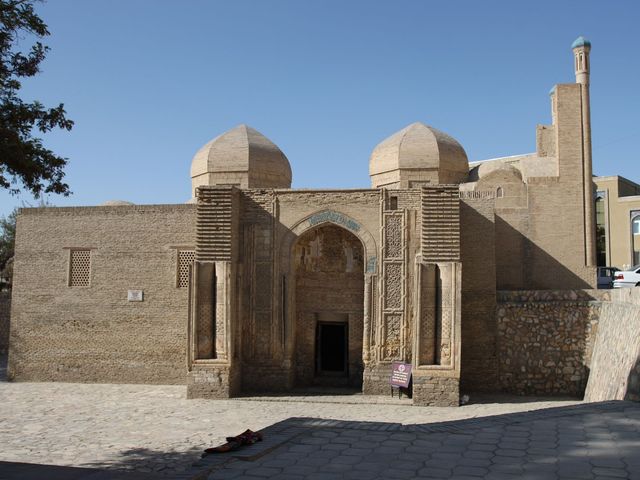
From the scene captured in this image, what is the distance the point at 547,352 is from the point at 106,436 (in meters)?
9.80

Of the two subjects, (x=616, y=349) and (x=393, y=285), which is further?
(x=393, y=285)

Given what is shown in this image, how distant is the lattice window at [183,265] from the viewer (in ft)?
52.7

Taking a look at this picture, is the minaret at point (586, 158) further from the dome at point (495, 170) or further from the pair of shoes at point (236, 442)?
the pair of shoes at point (236, 442)

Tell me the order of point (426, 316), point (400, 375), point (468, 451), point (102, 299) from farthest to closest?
point (102, 299) → point (400, 375) → point (426, 316) → point (468, 451)

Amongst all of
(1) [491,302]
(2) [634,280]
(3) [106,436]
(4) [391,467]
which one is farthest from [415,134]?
(4) [391,467]

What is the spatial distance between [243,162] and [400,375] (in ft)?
29.4

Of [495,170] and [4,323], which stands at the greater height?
[495,170]

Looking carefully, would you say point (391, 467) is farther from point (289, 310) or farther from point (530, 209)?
point (530, 209)

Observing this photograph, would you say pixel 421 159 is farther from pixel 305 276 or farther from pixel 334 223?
pixel 305 276

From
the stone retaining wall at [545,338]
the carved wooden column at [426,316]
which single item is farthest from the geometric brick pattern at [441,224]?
the stone retaining wall at [545,338]

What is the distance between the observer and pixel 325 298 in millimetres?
15625

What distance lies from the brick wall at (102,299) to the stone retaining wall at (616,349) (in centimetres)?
964

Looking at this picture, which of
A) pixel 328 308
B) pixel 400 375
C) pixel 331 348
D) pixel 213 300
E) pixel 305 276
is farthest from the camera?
pixel 331 348

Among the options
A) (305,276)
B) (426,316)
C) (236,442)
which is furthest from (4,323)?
(236,442)
